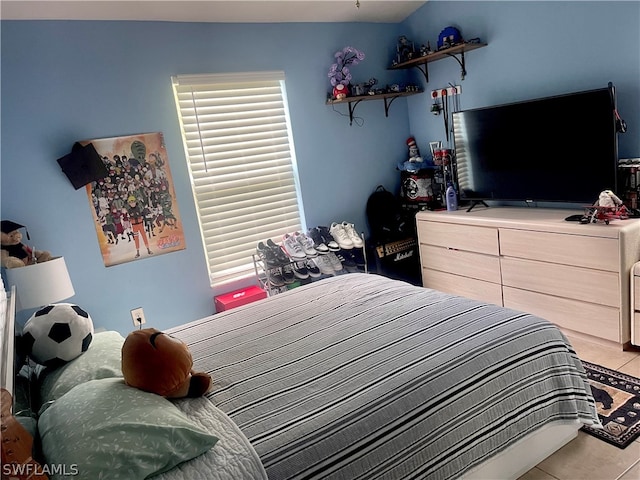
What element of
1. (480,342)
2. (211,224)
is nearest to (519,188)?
(480,342)

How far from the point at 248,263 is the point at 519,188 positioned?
211 centimetres

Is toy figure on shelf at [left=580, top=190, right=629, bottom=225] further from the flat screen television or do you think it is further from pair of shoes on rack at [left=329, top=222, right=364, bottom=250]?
pair of shoes on rack at [left=329, top=222, right=364, bottom=250]

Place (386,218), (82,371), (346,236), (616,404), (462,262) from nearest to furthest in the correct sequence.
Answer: (82,371)
(616,404)
(462,262)
(346,236)
(386,218)

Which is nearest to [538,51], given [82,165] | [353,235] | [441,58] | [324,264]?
[441,58]

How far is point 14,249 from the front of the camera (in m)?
2.61

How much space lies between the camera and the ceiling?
8.73 ft

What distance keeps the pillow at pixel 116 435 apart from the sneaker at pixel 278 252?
212 cm

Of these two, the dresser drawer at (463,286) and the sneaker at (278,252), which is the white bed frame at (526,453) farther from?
the sneaker at (278,252)

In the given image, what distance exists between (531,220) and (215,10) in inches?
100

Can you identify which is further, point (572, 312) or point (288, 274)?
point (288, 274)

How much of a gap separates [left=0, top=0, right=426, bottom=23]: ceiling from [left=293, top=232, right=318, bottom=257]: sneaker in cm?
165

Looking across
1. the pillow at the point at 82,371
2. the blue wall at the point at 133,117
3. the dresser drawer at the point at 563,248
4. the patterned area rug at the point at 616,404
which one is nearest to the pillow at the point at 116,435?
the pillow at the point at 82,371

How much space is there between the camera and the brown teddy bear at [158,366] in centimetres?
140

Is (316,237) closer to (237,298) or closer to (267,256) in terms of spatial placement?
(267,256)
